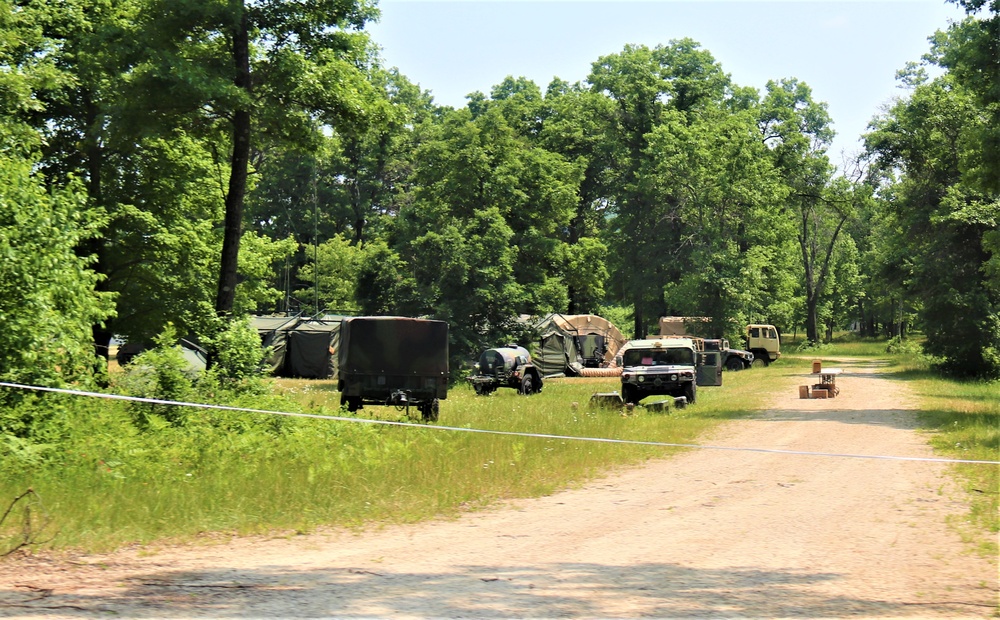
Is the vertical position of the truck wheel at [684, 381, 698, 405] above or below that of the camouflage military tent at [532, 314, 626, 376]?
below

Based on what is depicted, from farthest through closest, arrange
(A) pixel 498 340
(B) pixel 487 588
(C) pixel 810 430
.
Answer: (A) pixel 498 340 < (C) pixel 810 430 < (B) pixel 487 588

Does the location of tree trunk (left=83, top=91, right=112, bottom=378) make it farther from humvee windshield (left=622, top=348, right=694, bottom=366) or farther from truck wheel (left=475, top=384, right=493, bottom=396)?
humvee windshield (left=622, top=348, right=694, bottom=366)

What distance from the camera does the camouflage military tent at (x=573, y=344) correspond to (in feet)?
→ 151

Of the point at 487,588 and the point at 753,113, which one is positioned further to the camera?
the point at 753,113

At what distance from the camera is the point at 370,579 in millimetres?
7680

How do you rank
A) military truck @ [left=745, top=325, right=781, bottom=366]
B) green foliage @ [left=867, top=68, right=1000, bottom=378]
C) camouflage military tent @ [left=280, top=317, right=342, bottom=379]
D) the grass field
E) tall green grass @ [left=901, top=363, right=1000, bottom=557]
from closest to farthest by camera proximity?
the grass field
tall green grass @ [left=901, top=363, right=1000, bottom=557]
green foliage @ [left=867, top=68, right=1000, bottom=378]
camouflage military tent @ [left=280, top=317, right=342, bottom=379]
military truck @ [left=745, top=325, right=781, bottom=366]

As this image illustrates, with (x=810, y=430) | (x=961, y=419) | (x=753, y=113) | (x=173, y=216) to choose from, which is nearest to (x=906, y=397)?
(x=961, y=419)

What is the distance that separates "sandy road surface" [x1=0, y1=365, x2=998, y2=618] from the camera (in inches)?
269

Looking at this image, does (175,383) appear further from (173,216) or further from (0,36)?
(173,216)

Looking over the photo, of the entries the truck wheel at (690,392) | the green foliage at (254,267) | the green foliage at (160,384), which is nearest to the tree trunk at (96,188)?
the green foliage at (254,267)

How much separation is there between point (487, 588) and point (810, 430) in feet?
47.6

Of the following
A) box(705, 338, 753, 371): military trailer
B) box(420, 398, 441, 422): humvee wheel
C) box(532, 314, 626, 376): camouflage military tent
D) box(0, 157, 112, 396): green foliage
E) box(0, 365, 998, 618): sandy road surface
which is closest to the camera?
Answer: box(0, 365, 998, 618): sandy road surface

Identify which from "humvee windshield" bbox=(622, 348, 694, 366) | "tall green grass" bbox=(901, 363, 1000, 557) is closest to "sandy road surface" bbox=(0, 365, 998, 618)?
"tall green grass" bbox=(901, 363, 1000, 557)

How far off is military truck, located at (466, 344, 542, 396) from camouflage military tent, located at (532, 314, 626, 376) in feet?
21.9
